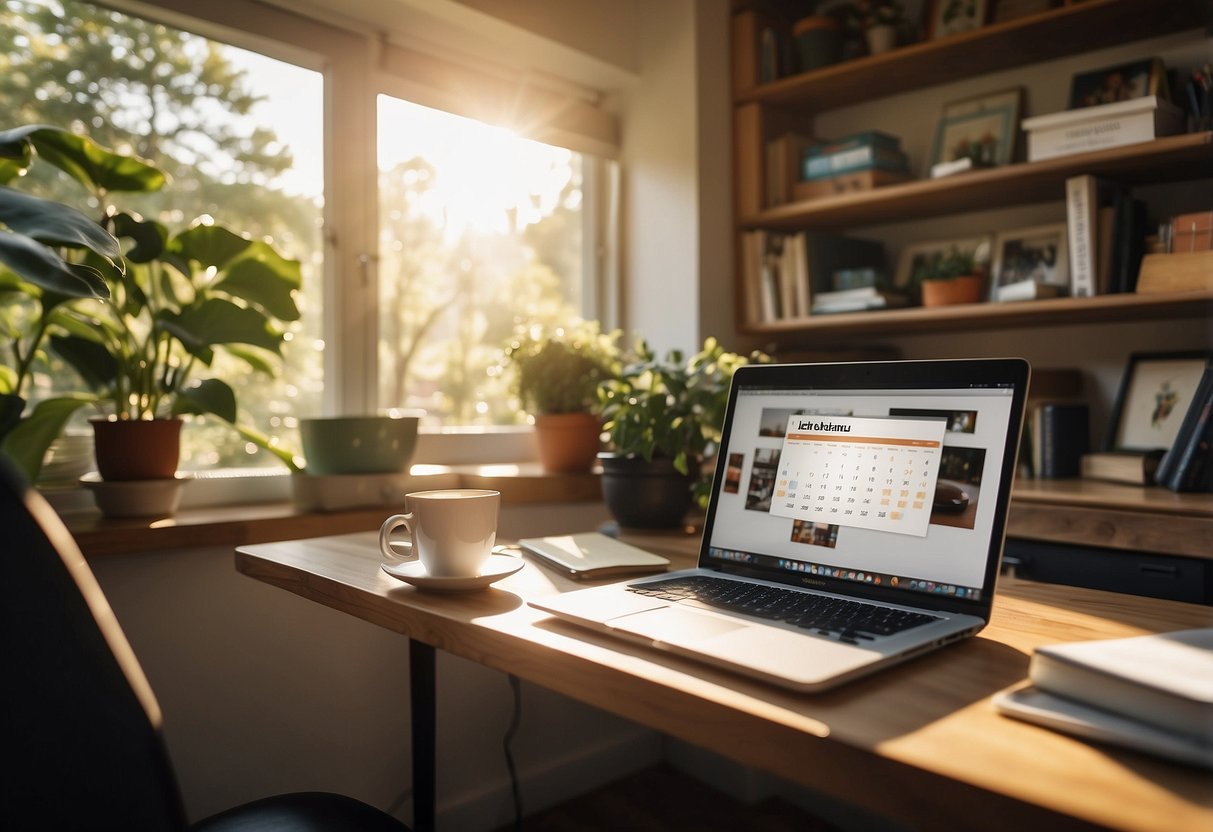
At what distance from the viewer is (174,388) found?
59.8 inches

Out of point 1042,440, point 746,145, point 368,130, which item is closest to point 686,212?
point 746,145

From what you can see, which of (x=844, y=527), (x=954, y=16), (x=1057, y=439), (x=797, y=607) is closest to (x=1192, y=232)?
(x=1057, y=439)

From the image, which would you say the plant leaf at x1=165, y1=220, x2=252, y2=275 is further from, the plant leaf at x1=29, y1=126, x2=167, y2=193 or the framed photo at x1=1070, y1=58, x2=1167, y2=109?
the framed photo at x1=1070, y1=58, x2=1167, y2=109

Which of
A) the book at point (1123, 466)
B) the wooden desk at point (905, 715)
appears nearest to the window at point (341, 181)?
the wooden desk at point (905, 715)

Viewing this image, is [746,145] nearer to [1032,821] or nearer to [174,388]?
[174,388]

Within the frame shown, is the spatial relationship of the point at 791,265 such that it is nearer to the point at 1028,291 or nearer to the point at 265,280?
the point at 1028,291

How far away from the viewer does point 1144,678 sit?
51 cm

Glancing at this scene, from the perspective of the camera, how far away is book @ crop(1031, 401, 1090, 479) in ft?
6.40

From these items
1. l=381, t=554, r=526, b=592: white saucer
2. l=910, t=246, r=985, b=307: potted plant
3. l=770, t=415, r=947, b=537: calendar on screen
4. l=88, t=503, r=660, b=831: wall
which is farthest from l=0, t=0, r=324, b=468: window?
l=910, t=246, r=985, b=307: potted plant

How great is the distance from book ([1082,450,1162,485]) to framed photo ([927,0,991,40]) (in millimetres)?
1037

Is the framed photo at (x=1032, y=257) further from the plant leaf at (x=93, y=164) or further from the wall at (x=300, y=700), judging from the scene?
the plant leaf at (x=93, y=164)

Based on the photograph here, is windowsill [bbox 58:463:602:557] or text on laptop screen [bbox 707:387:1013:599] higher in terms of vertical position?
text on laptop screen [bbox 707:387:1013:599]

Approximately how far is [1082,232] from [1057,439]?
1.52ft

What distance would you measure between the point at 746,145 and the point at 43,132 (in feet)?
5.59
